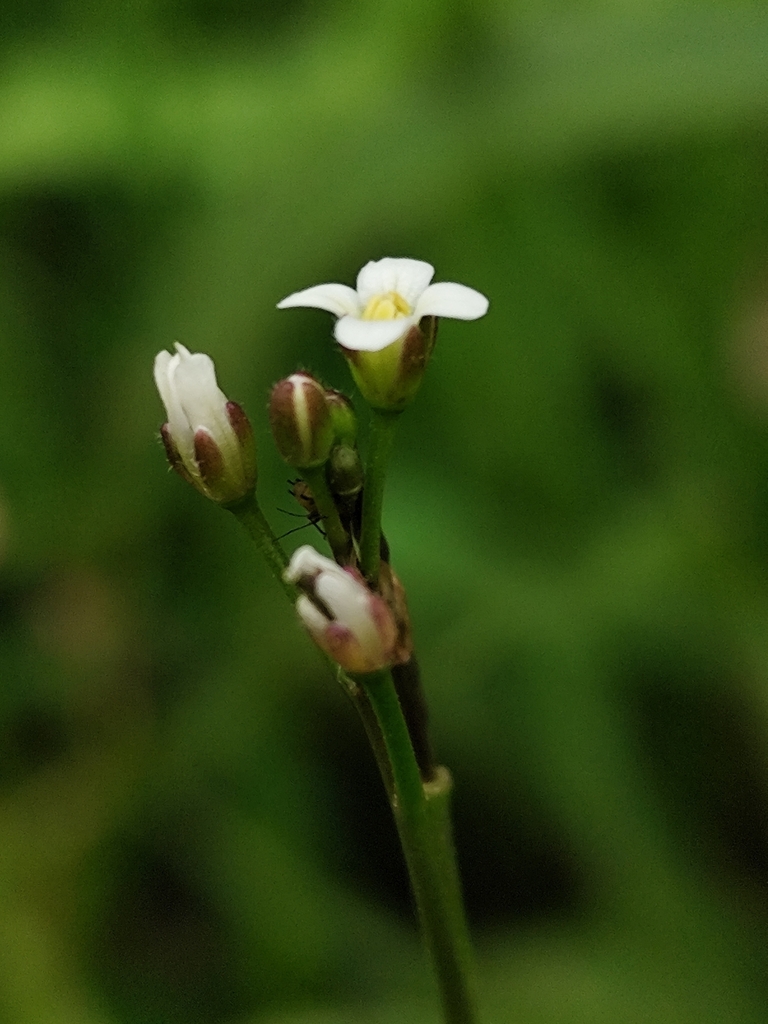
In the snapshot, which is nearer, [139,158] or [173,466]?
[173,466]

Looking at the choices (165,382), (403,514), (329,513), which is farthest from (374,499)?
(403,514)

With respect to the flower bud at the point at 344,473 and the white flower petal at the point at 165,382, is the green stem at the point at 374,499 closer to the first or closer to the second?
the flower bud at the point at 344,473

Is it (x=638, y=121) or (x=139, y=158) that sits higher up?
(x=139, y=158)

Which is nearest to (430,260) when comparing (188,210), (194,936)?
(188,210)

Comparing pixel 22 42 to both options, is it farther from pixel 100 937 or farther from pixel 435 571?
pixel 100 937

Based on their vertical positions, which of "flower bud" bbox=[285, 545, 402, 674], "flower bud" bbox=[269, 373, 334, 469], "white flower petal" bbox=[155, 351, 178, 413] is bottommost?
"flower bud" bbox=[285, 545, 402, 674]

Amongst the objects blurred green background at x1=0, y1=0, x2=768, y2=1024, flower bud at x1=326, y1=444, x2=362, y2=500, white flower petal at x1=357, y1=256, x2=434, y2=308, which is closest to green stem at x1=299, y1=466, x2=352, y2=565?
flower bud at x1=326, y1=444, x2=362, y2=500

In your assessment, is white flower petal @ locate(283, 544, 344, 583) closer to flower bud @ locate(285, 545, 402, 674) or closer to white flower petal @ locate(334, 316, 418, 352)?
flower bud @ locate(285, 545, 402, 674)

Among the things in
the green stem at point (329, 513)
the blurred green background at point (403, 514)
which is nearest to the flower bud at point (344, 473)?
the green stem at point (329, 513)
